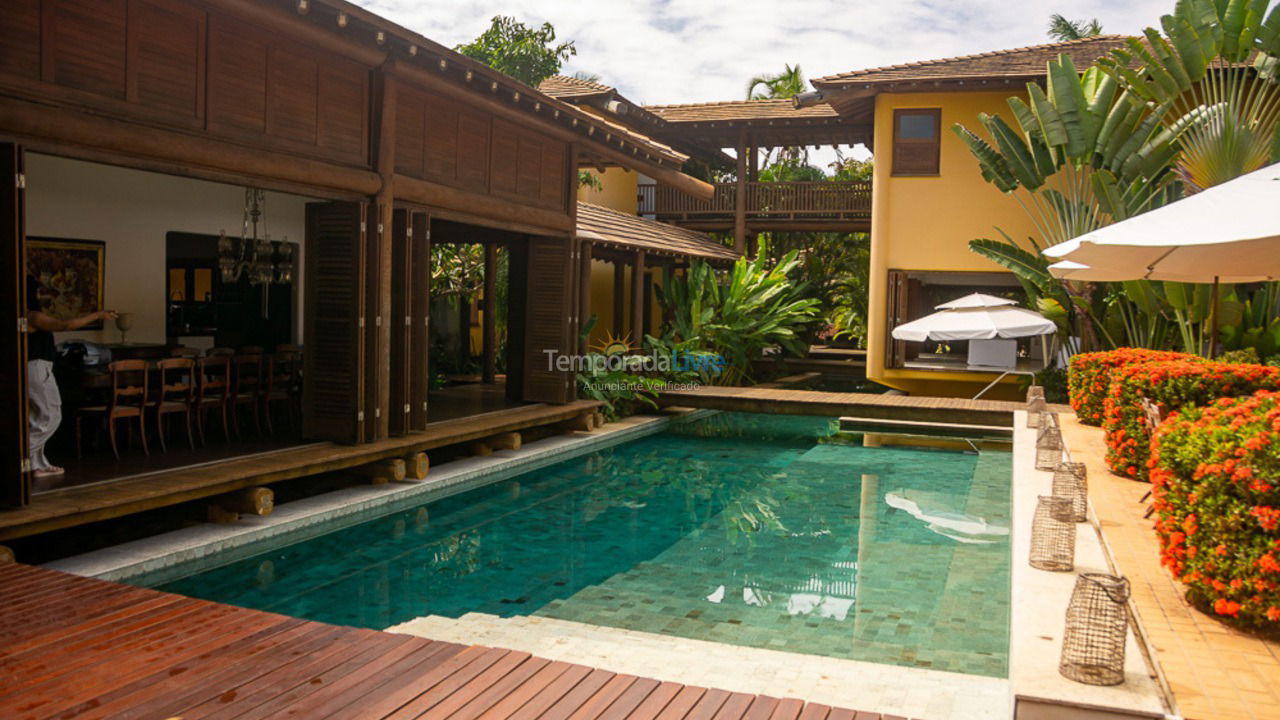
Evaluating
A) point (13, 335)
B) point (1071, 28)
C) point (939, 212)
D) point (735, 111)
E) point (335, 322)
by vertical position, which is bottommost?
point (13, 335)

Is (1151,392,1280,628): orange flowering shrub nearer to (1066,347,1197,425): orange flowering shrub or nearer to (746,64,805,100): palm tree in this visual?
(1066,347,1197,425): orange flowering shrub

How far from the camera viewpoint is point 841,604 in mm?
6660

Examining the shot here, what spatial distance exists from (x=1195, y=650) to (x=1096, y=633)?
66 centimetres

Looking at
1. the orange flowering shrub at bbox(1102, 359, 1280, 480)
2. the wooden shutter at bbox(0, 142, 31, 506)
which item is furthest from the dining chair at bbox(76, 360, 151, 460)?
the orange flowering shrub at bbox(1102, 359, 1280, 480)

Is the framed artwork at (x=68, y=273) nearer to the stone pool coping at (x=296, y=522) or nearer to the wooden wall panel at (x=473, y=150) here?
the stone pool coping at (x=296, y=522)

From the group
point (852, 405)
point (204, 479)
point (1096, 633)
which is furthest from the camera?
point (852, 405)

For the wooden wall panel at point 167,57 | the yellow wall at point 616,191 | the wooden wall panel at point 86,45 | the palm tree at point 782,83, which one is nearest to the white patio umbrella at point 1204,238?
the wooden wall panel at point 167,57

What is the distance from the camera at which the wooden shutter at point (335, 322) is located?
895cm

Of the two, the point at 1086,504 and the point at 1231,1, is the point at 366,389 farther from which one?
the point at 1231,1

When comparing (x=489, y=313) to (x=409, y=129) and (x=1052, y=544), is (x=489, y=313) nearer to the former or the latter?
(x=409, y=129)

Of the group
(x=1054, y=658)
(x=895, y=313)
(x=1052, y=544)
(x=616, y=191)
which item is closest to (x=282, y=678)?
(x=1054, y=658)

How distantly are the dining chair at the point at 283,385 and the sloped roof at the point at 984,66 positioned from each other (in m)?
11.2

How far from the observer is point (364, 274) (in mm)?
9016

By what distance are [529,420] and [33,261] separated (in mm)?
5583
